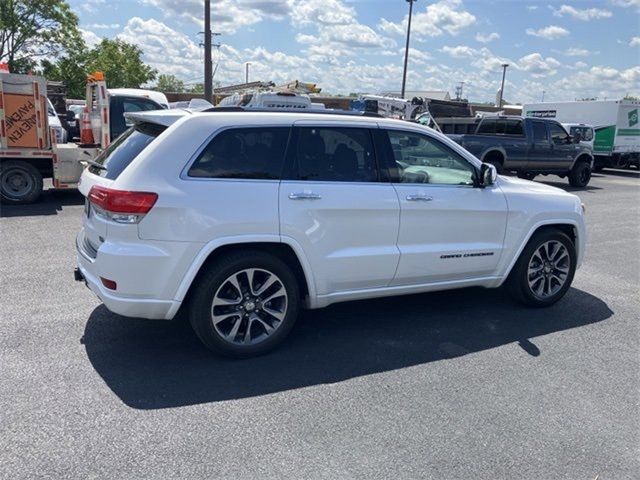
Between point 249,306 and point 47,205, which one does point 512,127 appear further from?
point 249,306

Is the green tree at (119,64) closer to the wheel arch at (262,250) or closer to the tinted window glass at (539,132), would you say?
the tinted window glass at (539,132)

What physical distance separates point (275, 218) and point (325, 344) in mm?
1161

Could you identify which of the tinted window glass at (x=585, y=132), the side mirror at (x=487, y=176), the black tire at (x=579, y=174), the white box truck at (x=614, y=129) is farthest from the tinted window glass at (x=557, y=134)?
the side mirror at (x=487, y=176)

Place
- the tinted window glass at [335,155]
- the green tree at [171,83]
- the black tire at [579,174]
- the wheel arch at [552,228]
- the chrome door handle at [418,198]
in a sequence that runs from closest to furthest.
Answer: the tinted window glass at [335,155]
the chrome door handle at [418,198]
the wheel arch at [552,228]
the black tire at [579,174]
the green tree at [171,83]

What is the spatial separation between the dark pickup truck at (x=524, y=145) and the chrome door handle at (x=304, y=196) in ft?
38.2

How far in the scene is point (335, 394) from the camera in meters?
3.67

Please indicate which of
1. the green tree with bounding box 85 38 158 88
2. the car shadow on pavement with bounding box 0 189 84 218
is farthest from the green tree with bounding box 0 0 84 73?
the car shadow on pavement with bounding box 0 189 84 218

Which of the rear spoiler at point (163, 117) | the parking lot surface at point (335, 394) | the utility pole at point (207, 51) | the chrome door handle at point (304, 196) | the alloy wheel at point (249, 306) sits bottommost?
the parking lot surface at point (335, 394)

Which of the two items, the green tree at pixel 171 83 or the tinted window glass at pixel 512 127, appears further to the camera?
the green tree at pixel 171 83

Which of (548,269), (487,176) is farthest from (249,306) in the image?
(548,269)

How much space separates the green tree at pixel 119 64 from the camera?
119ft

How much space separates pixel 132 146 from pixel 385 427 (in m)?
2.63

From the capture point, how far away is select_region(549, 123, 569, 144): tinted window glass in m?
16.4

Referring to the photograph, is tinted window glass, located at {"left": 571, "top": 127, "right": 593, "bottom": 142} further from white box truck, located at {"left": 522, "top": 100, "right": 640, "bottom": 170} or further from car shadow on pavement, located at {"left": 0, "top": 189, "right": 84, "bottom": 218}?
car shadow on pavement, located at {"left": 0, "top": 189, "right": 84, "bottom": 218}
